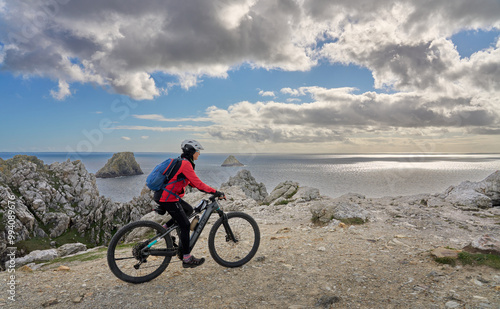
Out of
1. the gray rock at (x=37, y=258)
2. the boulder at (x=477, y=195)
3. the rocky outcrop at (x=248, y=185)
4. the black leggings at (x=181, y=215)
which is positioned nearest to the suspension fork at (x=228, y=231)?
the black leggings at (x=181, y=215)

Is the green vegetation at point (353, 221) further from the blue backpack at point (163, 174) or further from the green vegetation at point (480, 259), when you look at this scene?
the blue backpack at point (163, 174)

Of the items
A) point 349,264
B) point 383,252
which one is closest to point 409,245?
point 383,252

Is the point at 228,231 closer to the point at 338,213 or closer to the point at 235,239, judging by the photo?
the point at 235,239

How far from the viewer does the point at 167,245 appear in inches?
243

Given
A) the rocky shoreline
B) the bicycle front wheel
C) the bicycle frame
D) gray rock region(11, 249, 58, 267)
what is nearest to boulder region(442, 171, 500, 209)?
A: the rocky shoreline

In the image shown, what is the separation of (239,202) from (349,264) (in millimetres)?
15704

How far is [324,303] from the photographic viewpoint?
4.88m

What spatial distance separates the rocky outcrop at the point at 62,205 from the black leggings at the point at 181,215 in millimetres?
61823

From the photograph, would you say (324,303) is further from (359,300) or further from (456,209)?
(456,209)

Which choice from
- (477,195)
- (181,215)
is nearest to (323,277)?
(181,215)

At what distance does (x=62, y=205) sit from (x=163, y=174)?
258 ft

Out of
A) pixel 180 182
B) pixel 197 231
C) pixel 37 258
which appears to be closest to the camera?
pixel 180 182

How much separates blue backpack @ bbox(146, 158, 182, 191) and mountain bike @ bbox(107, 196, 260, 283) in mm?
970

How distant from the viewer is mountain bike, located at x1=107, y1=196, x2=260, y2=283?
5.82 meters
